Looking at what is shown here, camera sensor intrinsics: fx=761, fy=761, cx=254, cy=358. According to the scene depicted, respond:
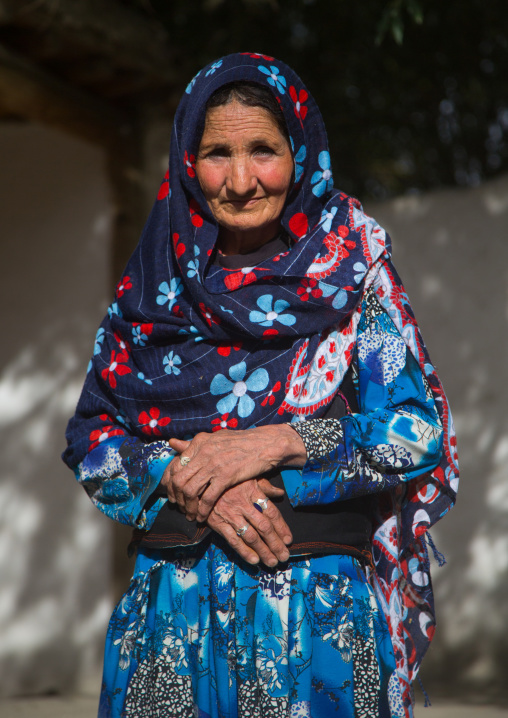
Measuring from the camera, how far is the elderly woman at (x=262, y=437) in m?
1.58

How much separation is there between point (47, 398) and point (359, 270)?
10.7 ft

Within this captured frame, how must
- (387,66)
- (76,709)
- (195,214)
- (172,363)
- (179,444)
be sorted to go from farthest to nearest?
(387,66) < (76,709) < (195,214) < (172,363) < (179,444)

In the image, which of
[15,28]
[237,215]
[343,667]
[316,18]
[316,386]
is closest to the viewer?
[343,667]

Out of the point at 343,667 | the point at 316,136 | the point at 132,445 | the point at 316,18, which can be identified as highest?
the point at 316,18

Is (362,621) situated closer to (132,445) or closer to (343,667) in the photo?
(343,667)

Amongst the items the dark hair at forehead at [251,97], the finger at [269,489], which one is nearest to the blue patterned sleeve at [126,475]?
the finger at [269,489]

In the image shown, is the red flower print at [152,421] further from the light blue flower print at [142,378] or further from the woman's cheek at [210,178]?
the woman's cheek at [210,178]

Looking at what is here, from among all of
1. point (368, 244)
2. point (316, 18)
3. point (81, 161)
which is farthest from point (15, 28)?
point (368, 244)

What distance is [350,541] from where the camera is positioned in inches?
64.9

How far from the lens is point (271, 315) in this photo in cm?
168

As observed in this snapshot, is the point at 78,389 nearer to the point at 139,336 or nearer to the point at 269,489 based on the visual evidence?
the point at 139,336

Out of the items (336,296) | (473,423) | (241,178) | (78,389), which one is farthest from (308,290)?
(78,389)

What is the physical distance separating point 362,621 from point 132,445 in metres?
0.64

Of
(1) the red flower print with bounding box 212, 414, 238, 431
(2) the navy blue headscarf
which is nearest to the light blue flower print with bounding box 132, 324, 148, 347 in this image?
(2) the navy blue headscarf
